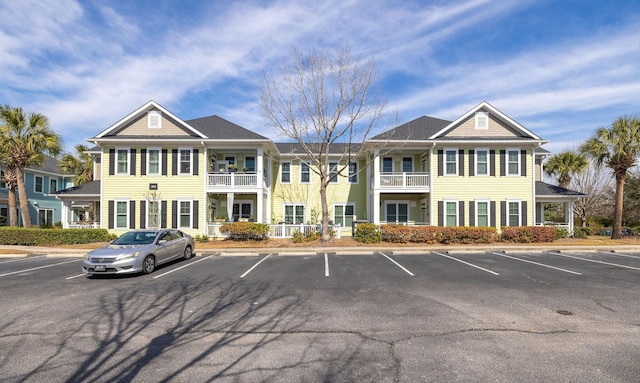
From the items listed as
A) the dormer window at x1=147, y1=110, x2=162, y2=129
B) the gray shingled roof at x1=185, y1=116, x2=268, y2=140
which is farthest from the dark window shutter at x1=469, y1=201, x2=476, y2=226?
the dormer window at x1=147, y1=110, x2=162, y2=129

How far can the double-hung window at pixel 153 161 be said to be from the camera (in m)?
22.7

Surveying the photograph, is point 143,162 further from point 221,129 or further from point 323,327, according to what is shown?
point 323,327

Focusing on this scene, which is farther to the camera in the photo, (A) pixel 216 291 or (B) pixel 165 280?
(B) pixel 165 280

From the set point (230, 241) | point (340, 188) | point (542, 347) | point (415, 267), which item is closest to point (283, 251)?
point (230, 241)

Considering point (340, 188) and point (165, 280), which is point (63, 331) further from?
point (340, 188)

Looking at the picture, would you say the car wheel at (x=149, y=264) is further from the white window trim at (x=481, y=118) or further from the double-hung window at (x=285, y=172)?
the white window trim at (x=481, y=118)

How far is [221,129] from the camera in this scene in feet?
79.6

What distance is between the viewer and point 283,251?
1742 centimetres

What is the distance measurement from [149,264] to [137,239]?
133 cm

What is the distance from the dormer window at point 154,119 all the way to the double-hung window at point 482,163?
20.7 m

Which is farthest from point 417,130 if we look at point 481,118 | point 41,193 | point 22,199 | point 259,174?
point 41,193

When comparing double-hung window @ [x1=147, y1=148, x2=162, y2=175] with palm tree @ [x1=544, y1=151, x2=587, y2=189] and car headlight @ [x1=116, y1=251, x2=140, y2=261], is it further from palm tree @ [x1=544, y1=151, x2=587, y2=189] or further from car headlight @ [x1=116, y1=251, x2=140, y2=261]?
palm tree @ [x1=544, y1=151, x2=587, y2=189]

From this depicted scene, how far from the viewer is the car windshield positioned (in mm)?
11836

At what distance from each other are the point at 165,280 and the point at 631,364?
998cm
